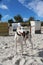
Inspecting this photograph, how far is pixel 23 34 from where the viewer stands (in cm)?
639

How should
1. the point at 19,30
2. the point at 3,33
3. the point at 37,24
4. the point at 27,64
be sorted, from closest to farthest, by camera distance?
the point at 27,64
the point at 19,30
the point at 3,33
the point at 37,24

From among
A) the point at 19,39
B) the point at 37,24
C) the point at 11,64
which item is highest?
the point at 37,24

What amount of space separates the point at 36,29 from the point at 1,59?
14.0m

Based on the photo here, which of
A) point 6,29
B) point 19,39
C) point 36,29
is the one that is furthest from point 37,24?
point 19,39

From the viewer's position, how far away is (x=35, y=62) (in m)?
5.19

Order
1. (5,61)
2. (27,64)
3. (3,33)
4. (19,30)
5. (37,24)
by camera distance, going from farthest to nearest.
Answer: (37,24), (3,33), (19,30), (5,61), (27,64)

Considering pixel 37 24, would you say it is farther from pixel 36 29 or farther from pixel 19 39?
pixel 19 39

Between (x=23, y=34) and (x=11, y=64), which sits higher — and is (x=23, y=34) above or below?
above

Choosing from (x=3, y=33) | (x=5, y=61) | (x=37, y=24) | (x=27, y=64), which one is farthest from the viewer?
(x=37, y=24)

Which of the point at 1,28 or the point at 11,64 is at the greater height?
the point at 1,28

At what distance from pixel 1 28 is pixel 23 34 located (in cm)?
1040

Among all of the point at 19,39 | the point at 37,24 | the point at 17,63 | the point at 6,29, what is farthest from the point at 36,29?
the point at 17,63

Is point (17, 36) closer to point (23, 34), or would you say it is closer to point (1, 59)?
point (23, 34)

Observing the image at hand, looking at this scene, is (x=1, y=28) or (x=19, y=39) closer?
(x=19, y=39)
